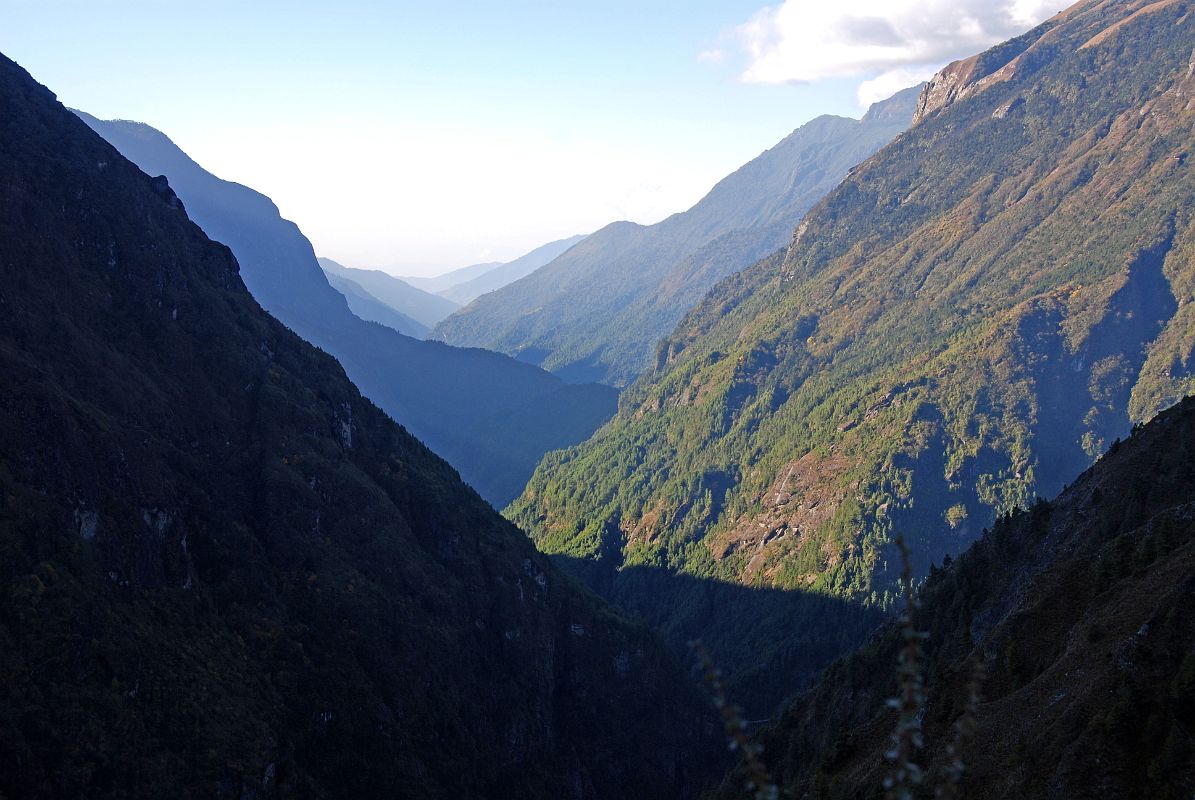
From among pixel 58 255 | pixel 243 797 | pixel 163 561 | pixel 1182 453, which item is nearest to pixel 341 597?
pixel 163 561

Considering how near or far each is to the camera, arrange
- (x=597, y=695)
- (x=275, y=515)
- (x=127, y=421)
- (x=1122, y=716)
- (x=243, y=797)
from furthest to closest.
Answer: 1. (x=597, y=695)
2. (x=275, y=515)
3. (x=127, y=421)
4. (x=243, y=797)
5. (x=1122, y=716)

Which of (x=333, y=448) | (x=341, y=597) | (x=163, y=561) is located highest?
(x=333, y=448)

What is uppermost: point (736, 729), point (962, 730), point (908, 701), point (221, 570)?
point (908, 701)

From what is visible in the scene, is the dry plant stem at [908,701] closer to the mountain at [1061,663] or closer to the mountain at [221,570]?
the mountain at [1061,663]

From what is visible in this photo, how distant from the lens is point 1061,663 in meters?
67.3

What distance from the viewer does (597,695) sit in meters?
191

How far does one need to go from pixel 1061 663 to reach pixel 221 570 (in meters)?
110

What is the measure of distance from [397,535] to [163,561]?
4904 cm

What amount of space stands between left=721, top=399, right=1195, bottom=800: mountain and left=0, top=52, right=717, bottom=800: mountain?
173 ft

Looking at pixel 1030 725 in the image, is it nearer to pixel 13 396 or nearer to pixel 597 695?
pixel 13 396

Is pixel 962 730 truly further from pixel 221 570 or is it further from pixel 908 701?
pixel 221 570

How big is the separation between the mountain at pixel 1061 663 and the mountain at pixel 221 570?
52703 mm

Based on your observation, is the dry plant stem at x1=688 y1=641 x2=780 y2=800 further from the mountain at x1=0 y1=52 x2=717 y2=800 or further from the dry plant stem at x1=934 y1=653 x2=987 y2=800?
the mountain at x1=0 y1=52 x2=717 y2=800

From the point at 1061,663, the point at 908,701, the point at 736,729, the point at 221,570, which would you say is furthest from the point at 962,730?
the point at 221,570
